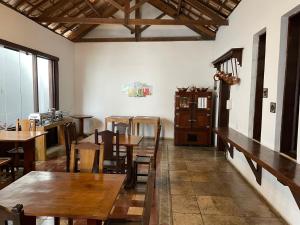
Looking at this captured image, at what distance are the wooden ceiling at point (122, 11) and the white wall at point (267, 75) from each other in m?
0.88

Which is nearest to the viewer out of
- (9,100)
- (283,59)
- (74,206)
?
(74,206)

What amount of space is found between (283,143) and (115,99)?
573 centimetres

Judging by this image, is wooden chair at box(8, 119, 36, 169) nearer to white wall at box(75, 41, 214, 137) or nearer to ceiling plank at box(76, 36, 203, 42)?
white wall at box(75, 41, 214, 137)

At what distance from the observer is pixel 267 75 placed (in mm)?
3410

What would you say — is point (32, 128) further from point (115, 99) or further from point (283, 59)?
point (283, 59)

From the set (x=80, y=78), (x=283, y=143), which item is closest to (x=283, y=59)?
(x=283, y=143)

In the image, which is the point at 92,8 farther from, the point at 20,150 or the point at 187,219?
the point at 187,219

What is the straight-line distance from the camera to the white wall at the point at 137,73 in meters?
7.55

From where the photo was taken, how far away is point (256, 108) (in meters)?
4.10

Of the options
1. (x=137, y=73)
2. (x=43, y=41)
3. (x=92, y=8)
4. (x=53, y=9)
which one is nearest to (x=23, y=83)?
(x=43, y=41)

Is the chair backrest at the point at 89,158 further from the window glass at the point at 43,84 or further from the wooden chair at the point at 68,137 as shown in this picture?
the window glass at the point at 43,84

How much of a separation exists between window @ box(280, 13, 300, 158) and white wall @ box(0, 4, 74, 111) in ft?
16.1

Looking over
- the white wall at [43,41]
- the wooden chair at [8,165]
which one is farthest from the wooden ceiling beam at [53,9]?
the wooden chair at [8,165]

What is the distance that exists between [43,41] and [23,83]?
124 cm
